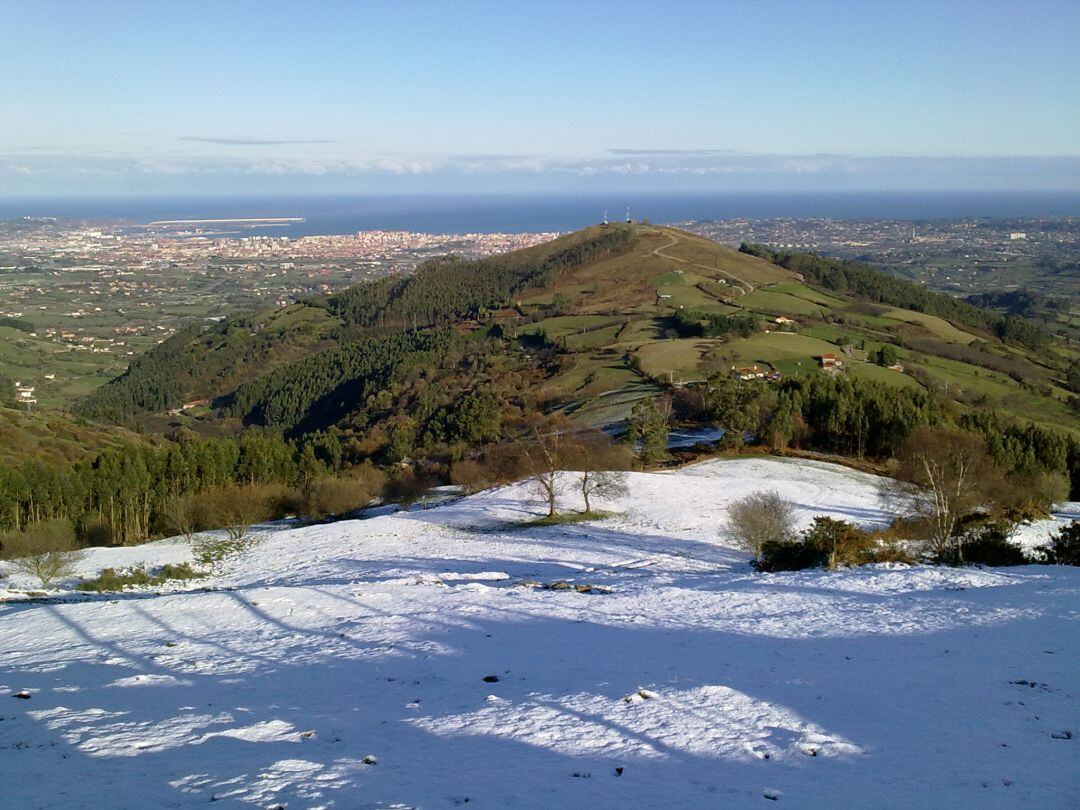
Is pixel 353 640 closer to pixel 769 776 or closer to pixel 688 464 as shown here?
pixel 769 776

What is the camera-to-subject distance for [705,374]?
211 feet

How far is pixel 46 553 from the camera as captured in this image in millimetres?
25344

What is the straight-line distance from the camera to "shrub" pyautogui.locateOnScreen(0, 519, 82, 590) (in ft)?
76.0

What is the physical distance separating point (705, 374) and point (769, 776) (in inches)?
2273

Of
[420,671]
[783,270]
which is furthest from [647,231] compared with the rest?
[420,671]

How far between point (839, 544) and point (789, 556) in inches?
59.9

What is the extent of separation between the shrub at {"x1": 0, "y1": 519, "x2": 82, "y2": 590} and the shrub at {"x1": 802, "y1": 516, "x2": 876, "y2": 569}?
76.9 ft

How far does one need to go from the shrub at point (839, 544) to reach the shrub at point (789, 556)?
212 millimetres

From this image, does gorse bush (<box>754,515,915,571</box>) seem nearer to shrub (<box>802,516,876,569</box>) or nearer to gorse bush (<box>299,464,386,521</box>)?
shrub (<box>802,516,876,569</box>)

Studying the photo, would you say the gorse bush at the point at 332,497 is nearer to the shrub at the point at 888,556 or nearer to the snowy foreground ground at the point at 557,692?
the snowy foreground ground at the point at 557,692

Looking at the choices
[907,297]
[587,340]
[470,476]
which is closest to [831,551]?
[470,476]

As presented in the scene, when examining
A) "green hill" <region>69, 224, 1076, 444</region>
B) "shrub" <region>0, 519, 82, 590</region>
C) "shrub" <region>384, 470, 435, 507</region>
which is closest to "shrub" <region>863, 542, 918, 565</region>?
"shrub" <region>384, 470, 435, 507</region>

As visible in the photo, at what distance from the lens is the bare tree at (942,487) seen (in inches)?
840

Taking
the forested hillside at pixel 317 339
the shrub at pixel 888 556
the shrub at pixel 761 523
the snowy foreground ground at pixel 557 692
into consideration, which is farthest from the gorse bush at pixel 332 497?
the forested hillside at pixel 317 339
